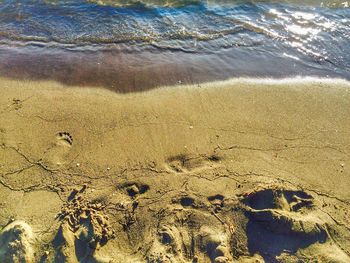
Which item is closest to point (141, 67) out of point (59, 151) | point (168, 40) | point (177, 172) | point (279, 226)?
point (168, 40)

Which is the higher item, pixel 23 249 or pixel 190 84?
pixel 190 84

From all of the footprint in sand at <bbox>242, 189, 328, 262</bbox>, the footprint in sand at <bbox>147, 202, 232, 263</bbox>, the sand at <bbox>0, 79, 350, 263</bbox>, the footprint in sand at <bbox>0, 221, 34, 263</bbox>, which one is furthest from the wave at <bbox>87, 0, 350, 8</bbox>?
the footprint in sand at <bbox>0, 221, 34, 263</bbox>

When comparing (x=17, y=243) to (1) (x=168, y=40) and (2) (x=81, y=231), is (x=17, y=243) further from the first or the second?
(1) (x=168, y=40)

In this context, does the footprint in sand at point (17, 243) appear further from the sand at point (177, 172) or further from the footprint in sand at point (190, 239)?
the footprint in sand at point (190, 239)

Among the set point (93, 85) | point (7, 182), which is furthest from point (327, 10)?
point (7, 182)

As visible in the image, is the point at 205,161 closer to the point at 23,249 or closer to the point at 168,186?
the point at 168,186

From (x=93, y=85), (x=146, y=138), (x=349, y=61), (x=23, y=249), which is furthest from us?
(x=349, y=61)

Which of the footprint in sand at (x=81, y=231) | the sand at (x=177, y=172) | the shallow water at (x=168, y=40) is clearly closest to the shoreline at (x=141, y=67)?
the shallow water at (x=168, y=40)
